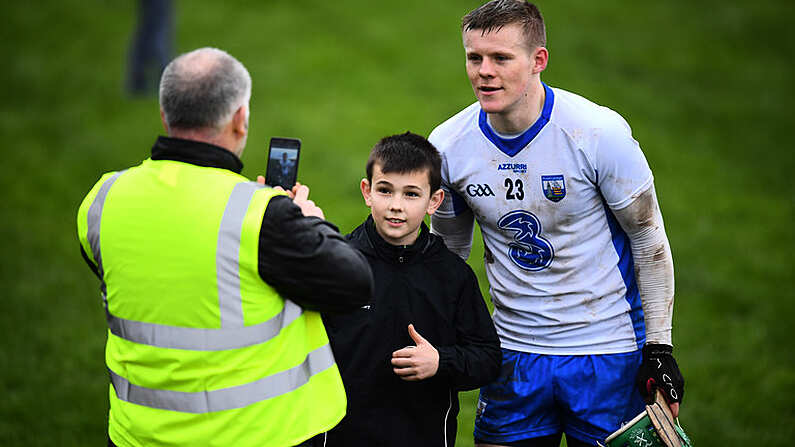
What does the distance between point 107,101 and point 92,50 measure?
2037mm

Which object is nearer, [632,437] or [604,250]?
[632,437]

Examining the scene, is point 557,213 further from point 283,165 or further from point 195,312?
point 195,312

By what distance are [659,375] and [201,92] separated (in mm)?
2219

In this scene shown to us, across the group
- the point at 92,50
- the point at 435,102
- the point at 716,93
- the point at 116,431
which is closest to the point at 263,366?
the point at 116,431

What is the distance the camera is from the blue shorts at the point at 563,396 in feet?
12.4

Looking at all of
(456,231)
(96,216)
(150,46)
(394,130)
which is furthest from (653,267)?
(150,46)

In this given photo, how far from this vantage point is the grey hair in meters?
2.86

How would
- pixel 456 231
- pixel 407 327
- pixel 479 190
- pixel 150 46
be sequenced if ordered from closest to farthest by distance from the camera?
pixel 407 327 < pixel 479 190 < pixel 456 231 < pixel 150 46

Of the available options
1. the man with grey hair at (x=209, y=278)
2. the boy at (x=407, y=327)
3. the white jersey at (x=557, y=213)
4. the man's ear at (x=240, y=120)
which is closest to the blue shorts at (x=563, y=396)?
the white jersey at (x=557, y=213)

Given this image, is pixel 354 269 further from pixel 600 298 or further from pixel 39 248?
pixel 39 248

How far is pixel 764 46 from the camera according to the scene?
14.8 m

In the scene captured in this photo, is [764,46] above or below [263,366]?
above

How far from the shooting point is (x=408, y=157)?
3.57 m

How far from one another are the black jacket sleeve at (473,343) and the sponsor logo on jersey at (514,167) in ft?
1.63
